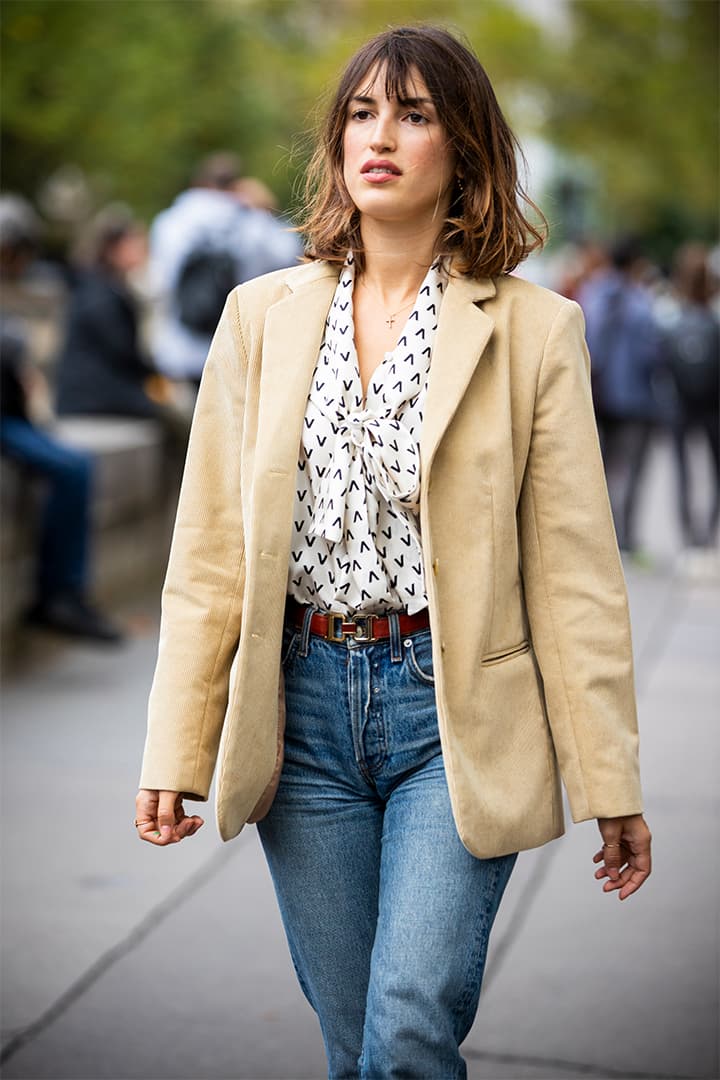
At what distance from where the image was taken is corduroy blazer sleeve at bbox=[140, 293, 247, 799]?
2619 millimetres

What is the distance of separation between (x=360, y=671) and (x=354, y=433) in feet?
1.22

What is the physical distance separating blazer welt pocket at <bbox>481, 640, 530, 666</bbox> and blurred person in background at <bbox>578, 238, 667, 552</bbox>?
8830 millimetres

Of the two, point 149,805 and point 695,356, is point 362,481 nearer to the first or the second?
point 149,805

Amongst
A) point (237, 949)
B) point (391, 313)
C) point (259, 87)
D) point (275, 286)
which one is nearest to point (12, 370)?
point (237, 949)

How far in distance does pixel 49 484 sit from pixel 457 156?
5.30 meters

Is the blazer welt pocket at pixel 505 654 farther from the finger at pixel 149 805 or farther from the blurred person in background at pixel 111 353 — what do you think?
the blurred person in background at pixel 111 353

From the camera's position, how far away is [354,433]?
8.40ft

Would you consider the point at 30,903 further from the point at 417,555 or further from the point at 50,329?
the point at 50,329

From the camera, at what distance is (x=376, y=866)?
106 inches

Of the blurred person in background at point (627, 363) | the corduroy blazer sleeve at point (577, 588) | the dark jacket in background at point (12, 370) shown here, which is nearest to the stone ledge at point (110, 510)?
the dark jacket in background at point (12, 370)

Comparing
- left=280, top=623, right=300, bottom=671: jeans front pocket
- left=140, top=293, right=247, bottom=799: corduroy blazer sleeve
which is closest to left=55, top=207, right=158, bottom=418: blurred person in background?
left=140, top=293, right=247, bottom=799: corduroy blazer sleeve

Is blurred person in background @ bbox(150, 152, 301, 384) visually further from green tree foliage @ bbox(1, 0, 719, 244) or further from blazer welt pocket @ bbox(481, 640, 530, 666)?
green tree foliage @ bbox(1, 0, 719, 244)

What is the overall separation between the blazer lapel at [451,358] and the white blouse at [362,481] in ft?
0.16

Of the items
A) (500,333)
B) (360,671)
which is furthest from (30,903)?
(500,333)
